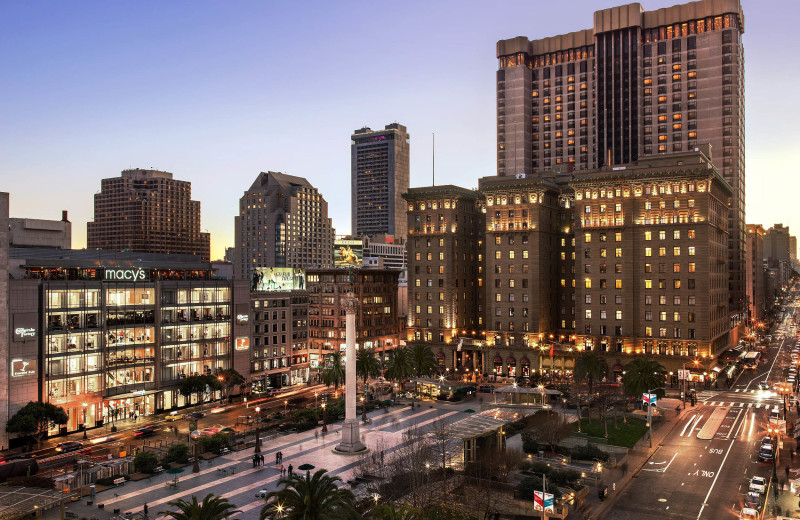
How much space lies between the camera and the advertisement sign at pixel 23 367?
8196cm

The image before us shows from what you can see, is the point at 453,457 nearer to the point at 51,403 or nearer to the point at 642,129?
the point at 51,403

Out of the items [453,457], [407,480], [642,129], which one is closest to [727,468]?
[453,457]

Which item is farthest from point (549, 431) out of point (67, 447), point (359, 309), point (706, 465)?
point (359, 309)

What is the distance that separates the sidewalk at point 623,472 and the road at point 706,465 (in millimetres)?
604

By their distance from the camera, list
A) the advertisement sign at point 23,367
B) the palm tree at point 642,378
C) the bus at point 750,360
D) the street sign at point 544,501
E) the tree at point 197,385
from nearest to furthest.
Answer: the street sign at point 544,501 < the advertisement sign at point 23,367 < the palm tree at point 642,378 < the tree at point 197,385 < the bus at point 750,360

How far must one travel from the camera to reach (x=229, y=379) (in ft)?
352

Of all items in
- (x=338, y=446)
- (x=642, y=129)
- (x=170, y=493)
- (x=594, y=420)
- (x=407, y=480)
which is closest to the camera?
(x=407, y=480)

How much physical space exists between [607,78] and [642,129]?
63.1ft

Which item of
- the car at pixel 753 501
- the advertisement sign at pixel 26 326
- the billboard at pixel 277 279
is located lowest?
the car at pixel 753 501

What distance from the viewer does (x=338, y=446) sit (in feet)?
247

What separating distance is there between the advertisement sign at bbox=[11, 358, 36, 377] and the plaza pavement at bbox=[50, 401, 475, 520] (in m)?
29.2

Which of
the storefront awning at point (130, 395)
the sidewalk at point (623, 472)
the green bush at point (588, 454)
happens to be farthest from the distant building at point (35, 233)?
the sidewalk at point (623, 472)

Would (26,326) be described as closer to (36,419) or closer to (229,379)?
(36,419)

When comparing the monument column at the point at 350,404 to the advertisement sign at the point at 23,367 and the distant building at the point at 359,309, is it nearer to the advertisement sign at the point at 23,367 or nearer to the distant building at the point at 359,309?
the advertisement sign at the point at 23,367
